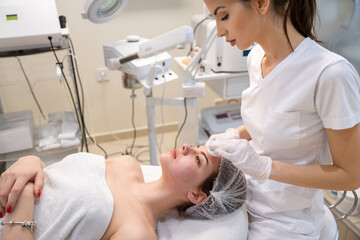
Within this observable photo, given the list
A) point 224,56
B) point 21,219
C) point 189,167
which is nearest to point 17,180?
point 21,219

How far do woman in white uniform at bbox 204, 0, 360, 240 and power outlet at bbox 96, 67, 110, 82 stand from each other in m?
1.81

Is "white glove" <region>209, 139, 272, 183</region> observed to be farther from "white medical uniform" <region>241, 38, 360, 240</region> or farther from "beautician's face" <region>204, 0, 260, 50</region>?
"beautician's face" <region>204, 0, 260, 50</region>

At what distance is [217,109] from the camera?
8.14 ft

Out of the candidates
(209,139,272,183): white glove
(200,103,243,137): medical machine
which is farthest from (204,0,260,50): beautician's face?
(200,103,243,137): medical machine

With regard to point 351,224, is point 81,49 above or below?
above

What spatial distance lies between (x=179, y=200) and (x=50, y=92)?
103cm

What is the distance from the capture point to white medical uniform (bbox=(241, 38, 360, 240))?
86 centimetres

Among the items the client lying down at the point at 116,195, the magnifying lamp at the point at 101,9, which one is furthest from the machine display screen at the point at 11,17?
the client lying down at the point at 116,195

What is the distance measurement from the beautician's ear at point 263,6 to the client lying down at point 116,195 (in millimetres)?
565

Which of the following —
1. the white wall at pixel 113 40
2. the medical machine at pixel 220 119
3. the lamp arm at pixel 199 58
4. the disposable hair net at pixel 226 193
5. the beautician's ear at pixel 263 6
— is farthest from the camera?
the white wall at pixel 113 40

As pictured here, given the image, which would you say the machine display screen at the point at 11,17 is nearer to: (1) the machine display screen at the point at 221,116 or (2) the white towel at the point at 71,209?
(2) the white towel at the point at 71,209

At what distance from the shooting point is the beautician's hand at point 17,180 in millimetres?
996

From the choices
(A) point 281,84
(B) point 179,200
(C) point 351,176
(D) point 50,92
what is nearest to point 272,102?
(A) point 281,84

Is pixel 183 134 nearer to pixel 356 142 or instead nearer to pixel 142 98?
pixel 142 98
